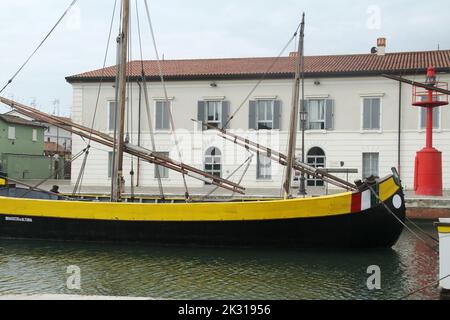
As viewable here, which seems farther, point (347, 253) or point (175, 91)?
point (175, 91)

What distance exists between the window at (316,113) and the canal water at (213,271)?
13651 mm

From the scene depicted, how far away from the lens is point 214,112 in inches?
1126

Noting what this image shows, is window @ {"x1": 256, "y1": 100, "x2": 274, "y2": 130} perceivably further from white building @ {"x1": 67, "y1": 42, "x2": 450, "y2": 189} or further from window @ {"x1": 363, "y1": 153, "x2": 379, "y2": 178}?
window @ {"x1": 363, "y1": 153, "x2": 379, "y2": 178}

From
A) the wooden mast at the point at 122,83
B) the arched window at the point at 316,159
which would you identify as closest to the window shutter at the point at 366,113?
the arched window at the point at 316,159

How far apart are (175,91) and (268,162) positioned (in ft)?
22.2

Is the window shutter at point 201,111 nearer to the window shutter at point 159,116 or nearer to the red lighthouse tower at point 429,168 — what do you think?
the window shutter at point 159,116

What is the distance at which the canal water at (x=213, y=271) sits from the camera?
32.0 feet

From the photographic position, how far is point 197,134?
2833cm

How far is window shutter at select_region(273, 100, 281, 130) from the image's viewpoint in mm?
27531

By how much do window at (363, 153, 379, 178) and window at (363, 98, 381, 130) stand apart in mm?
1464

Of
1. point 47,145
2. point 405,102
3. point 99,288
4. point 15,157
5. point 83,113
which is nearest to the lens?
point 99,288

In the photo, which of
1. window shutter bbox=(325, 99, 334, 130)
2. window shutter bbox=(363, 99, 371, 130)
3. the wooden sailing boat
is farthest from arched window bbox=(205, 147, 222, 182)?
the wooden sailing boat

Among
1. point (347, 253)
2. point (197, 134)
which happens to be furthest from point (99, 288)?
point (197, 134)

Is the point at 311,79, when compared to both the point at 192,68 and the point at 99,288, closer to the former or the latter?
the point at 192,68
